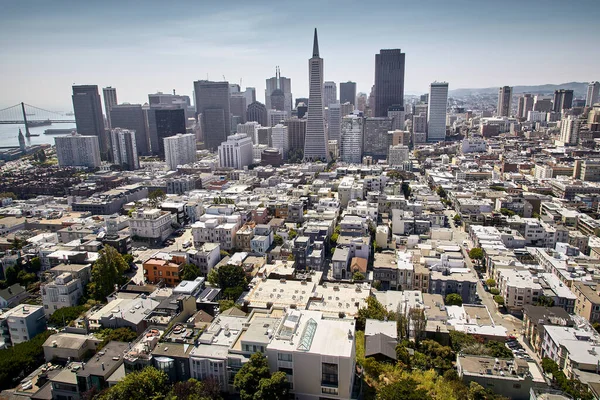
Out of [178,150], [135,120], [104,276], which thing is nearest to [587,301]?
[104,276]

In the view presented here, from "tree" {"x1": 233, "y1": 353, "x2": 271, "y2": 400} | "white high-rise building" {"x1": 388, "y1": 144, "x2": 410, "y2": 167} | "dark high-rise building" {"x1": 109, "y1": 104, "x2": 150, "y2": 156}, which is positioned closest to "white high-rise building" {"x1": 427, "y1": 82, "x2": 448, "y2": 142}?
"white high-rise building" {"x1": 388, "y1": 144, "x2": 410, "y2": 167}

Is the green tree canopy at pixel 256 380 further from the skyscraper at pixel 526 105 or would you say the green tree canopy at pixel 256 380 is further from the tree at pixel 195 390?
the skyscraper at pixel 526 105

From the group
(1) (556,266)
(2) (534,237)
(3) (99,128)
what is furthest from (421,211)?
(3) (99,128)

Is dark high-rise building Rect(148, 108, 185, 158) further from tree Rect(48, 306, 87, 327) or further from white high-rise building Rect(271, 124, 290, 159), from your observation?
tree Rect(48, 306, 87, 327)

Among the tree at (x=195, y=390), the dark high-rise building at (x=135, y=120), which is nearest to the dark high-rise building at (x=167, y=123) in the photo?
the dark high-rise building at (x=135, y=120)

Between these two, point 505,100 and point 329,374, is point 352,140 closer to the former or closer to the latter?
point 329,374

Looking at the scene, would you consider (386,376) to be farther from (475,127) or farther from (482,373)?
(475,127)
